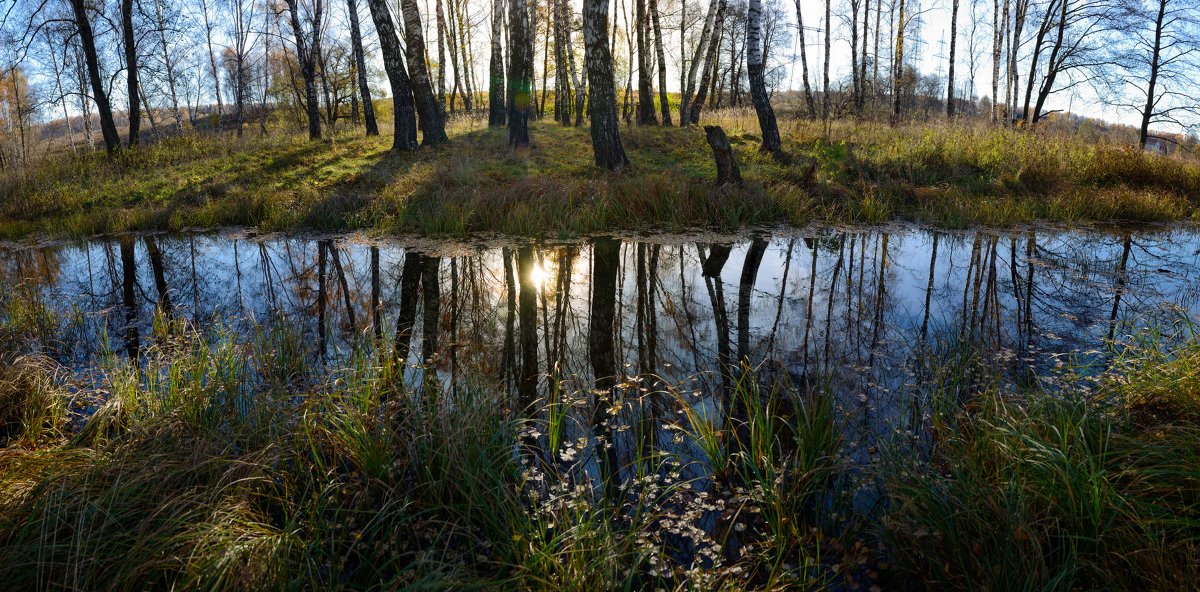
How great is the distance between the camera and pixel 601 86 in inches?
423

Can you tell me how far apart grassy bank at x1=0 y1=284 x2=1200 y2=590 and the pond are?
16.6 inches

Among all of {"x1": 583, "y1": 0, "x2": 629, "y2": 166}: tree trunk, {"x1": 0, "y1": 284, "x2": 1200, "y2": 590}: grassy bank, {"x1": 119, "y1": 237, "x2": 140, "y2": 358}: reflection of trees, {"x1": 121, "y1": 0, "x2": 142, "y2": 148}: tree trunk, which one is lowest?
{"x1": 0, "y1": 284, "x2": 1200, "y2": 590}: grassy bank

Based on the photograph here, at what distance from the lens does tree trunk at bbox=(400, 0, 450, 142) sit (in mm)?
12945

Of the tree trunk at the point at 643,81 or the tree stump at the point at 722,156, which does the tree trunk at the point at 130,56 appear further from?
the tree stump at the point at 722,156

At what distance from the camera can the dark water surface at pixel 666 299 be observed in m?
3.90

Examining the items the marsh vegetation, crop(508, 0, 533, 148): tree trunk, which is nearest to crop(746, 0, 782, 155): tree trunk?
crop(508, 0, 533, 148): tree trunk

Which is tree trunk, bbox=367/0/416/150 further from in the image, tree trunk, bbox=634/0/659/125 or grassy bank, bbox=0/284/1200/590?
grassy bank, bbox=0/284/1200/590

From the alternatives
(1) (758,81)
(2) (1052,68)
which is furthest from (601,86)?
(2) (1052,68)

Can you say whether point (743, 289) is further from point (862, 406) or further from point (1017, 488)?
point (1017, 488)

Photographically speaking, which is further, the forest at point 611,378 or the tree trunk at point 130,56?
the tree trunk at point 130,56

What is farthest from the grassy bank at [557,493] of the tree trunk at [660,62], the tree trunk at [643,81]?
the tree trunk at [660,62]

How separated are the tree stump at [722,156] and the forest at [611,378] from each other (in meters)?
0.05

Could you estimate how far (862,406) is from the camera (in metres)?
3.20

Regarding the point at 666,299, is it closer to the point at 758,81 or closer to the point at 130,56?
the point at 758,81
